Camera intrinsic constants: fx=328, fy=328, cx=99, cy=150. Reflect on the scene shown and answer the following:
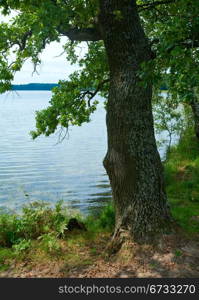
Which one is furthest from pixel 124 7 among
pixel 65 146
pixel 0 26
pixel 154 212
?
pixel 65 146

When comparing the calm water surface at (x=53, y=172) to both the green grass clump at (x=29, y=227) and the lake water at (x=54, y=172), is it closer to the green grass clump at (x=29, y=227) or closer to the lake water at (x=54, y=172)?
the lake water at (x=54, y=172)

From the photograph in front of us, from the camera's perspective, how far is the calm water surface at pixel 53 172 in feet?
62.4

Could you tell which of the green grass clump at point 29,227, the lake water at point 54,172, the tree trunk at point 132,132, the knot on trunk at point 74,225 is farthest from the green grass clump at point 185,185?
the lake water at point 54,172

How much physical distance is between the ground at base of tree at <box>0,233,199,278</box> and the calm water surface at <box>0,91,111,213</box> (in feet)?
13.3

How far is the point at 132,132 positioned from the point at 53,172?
18.4m

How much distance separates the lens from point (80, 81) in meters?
10.9

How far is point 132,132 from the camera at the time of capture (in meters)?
7.68

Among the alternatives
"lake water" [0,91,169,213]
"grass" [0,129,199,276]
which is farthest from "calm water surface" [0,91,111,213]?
"grass" [0,129,199,276]

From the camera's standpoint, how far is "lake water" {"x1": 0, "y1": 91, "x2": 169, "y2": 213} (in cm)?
1891

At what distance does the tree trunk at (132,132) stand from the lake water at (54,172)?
12.7ft

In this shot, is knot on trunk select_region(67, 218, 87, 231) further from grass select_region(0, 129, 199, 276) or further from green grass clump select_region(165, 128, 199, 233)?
green grass clump select_region(165, 128, 199, 233)

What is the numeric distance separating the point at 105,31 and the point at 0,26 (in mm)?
3039

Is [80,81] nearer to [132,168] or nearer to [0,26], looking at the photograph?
[0,26]

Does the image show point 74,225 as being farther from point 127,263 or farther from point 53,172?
point 53,172
